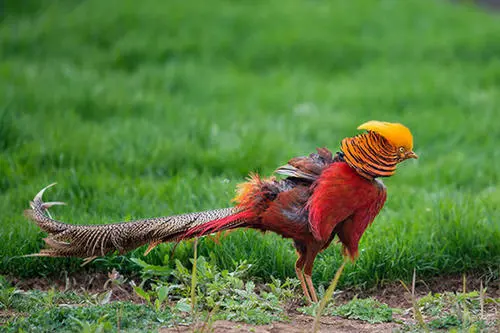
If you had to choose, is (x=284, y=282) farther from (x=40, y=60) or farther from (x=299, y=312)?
(x=40, y=60)

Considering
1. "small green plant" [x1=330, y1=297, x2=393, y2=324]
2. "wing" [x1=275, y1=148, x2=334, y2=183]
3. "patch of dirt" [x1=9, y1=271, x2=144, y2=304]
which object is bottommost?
"patch of dirt" [x1=9, y1=271, x2=144, y2=304]

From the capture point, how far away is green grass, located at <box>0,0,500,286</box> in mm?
4938

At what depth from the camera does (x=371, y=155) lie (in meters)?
4.02

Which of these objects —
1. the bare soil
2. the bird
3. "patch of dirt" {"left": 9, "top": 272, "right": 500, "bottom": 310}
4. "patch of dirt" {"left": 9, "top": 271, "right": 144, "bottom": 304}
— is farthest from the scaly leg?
"patch of dirt" {"left": 9, "top": 271, "right": 144, "bottom": 304}

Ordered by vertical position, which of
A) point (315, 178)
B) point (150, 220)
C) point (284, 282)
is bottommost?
point (284, 282)

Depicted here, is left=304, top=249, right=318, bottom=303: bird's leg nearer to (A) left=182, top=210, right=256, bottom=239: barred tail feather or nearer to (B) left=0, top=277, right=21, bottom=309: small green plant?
(A) left=182, top=210, right=256, bottom=239: barred tail feather

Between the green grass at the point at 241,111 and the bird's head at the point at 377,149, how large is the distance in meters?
0.89

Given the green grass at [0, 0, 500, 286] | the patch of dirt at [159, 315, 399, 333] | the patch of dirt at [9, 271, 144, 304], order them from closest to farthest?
1. the patch of dirt at [159, 315, 399, 333]
2. the patch of dirt at [9, 271, 144, 304]
3. the green grass at [0, 0, 500, 286]

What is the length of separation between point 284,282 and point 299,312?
0.49m

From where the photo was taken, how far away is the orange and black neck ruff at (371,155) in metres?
4.02

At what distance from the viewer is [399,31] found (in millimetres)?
10172

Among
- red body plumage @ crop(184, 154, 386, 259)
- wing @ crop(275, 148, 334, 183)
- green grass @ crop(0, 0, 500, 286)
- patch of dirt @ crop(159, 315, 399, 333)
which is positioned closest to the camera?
patch of dirt @ crop(159, 315, 399, 333)

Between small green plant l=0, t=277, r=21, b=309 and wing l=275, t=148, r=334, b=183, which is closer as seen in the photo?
small green plant l=0, t=277, r=21, b=309

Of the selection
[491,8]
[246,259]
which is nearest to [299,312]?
[246,259]
